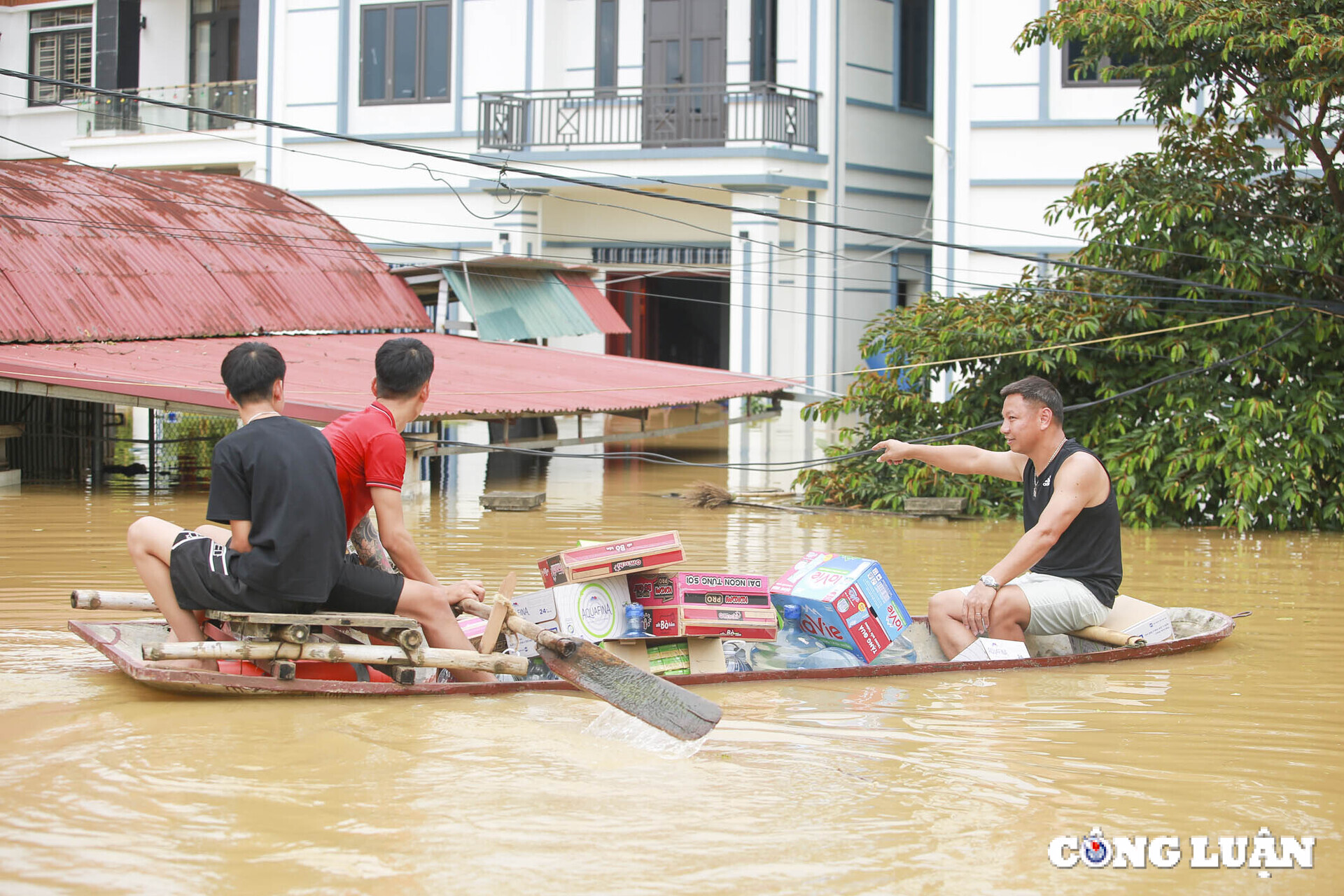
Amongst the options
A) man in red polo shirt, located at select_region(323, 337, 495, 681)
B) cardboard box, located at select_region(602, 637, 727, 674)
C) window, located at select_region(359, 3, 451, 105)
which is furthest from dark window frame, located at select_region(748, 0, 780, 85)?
man in red polo shirt, located at select_region(323, 337, 495, 681)

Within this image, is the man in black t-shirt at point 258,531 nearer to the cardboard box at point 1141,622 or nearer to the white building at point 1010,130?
the cardboard box at point 1141,622

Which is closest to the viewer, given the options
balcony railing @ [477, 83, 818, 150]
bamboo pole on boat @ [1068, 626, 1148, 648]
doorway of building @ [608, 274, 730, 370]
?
bamboo pole on boat @ [1068, 626, 1148, 648]

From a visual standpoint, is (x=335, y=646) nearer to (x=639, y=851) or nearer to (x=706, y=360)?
(x=639, y=851)

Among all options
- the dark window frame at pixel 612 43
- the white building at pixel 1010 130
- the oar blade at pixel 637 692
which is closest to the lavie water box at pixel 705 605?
the oar blade at pixel 637 692

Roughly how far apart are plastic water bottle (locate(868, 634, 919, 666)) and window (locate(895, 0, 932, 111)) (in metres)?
19.9

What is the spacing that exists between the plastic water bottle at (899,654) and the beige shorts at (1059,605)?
44 centimetres

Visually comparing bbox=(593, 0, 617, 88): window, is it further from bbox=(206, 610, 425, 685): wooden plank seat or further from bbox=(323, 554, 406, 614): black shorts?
bbox=(206, 610, 425, 685): wooden plank seat

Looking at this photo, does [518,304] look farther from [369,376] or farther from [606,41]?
[606,41]

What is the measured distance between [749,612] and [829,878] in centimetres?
262

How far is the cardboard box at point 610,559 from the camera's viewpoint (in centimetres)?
682

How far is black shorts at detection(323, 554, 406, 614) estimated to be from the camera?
6379 millimetres

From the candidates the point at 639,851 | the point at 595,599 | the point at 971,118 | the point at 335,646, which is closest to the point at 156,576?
the point at 335,646

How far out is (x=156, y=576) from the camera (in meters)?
6.19

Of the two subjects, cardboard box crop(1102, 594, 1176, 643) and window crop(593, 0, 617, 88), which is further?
window crop(593, 0, 617, 88)
